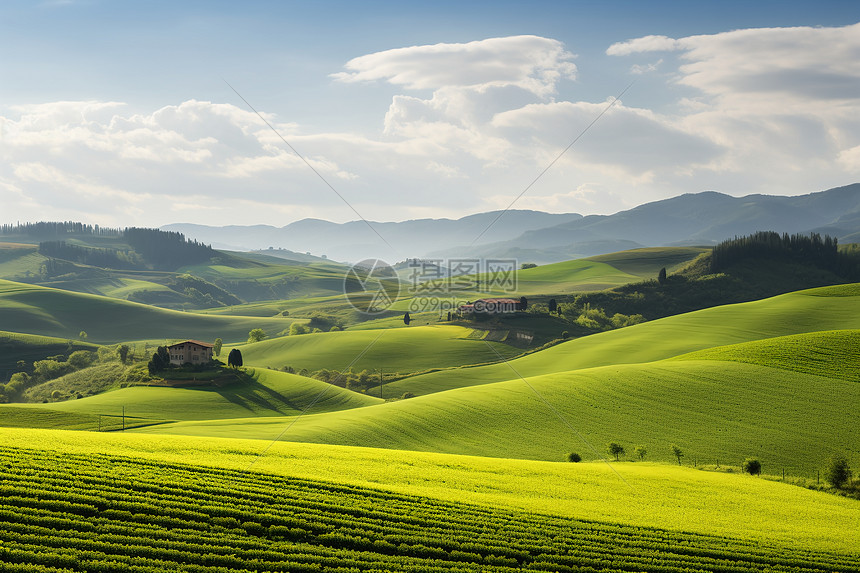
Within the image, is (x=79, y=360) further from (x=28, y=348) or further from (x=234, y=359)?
(x=234, y=359)

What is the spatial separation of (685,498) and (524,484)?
8324 mm

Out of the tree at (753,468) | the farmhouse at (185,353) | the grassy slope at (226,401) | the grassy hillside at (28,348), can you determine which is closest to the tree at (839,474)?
the tree at (753,468)

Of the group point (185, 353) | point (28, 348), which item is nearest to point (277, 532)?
point (185, 353)

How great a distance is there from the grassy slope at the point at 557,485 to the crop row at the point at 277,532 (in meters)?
1.97

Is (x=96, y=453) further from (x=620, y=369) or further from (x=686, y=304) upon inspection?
(x=686, y=304)

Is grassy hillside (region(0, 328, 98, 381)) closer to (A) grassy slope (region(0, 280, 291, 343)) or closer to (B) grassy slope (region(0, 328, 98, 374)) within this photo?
(B) grassy slope (region(0, 328, 98, 374))

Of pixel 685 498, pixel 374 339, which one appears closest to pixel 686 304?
pixel 374 339

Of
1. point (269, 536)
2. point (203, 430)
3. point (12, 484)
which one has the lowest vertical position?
point (203, 430)

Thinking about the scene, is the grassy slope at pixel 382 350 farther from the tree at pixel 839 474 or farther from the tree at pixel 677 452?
the tree at pixel 839 474

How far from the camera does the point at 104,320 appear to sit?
6639 inches

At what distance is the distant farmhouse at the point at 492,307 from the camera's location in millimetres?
114125

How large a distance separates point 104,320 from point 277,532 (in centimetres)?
18290

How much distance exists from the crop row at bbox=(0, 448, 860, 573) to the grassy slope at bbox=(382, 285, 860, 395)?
181 feet

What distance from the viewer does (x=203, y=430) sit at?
43.6 meters
